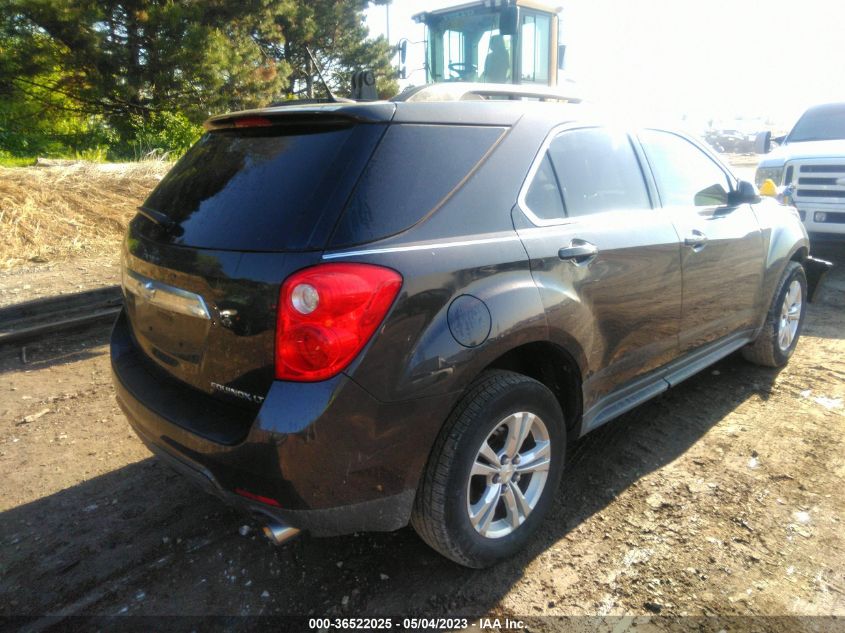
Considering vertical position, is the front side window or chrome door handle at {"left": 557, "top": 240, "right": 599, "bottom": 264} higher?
the front side window

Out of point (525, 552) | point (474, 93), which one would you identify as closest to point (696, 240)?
point (474, 93)

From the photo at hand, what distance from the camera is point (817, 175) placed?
7.44 meters

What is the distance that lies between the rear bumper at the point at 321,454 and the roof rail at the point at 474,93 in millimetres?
1287

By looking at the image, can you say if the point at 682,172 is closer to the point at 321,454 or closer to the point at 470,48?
the point at 321,454

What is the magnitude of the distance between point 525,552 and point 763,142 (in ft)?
26.2

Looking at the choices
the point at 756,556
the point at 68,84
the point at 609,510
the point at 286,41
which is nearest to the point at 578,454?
the point at 609,510

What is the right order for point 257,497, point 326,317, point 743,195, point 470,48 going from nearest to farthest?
point 326,317 < point 257,497 < point 743,195 < point 470,48

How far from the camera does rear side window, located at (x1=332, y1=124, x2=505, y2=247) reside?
212 cm

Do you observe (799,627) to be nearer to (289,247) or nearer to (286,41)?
(289,247)

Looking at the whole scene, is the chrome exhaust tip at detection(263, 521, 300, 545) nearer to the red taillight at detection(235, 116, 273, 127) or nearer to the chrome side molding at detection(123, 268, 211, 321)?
the chrome side molding at detection(123, 268, 211, 321)

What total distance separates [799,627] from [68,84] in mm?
17336

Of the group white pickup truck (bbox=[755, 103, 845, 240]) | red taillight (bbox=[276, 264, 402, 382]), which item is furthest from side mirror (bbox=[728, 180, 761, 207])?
white pickup truck (bbox=[755, 103, 845, 240])

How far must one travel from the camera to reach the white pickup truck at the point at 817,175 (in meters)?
7.25

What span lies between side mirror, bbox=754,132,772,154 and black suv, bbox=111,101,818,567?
669 centimetres
